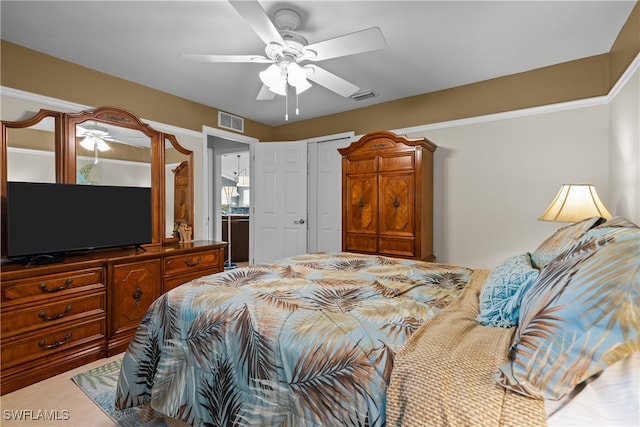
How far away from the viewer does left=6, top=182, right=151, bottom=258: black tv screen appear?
2346 millimetres

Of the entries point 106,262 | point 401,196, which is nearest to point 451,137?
point 401,196

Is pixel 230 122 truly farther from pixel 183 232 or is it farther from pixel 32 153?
pixel 32 153

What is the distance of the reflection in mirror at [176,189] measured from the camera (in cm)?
354

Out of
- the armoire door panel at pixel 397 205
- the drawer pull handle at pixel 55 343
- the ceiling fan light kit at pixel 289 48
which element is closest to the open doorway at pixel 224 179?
the drawer pull handle at pixel 55 343

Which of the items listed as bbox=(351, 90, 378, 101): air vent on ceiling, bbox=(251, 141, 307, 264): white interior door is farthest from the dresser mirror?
bbox=(351, 90, 378, 101): air vent on ceiling

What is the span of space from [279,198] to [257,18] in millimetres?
3112

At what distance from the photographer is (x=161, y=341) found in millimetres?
1592

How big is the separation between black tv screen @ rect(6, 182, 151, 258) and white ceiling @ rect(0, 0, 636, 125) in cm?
119

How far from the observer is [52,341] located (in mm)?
2316

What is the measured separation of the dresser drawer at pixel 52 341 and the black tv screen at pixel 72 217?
0.59 metres

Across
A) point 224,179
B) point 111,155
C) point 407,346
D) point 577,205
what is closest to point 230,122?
point 111,155

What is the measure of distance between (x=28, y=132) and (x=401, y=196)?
3.44 metres

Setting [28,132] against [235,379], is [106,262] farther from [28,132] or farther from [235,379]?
[235,379]

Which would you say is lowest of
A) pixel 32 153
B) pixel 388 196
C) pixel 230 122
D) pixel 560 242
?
pixel 560 242
